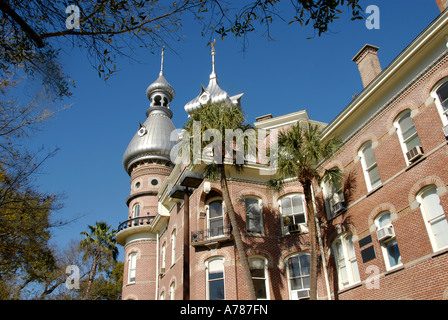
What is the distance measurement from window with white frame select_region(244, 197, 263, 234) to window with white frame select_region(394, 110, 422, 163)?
881 centimetres

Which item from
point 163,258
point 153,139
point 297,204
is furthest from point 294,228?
point 153,139

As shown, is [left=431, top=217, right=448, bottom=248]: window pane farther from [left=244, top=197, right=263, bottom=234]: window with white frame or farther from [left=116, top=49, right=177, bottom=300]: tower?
[left=116, top=49, right=177, bottom=300]: tower

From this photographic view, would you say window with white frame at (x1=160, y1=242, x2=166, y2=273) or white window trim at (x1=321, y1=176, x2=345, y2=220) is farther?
window with white frame at (x1=160, y1=242, x2=166, y2=273)

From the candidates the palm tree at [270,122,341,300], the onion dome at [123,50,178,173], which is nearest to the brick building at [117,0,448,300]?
the palm tree at [270,122,341,300]

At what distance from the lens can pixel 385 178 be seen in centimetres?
1725

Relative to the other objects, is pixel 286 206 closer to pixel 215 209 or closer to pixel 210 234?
pixel 215 209

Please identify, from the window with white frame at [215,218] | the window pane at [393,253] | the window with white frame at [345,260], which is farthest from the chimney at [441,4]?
the window with white frame at [215,218]

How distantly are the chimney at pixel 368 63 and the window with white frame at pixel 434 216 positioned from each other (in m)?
9.19

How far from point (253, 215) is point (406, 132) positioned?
9.31 metres

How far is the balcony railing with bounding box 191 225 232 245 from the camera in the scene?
21641 millimetres

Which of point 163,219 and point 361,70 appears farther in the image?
point 163,219
